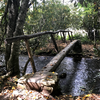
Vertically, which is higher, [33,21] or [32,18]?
[32,18]

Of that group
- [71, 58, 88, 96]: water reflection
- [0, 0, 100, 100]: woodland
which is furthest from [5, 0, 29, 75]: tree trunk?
[71, 58, 88, 96]: water reflection

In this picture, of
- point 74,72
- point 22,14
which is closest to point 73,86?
point 74,72

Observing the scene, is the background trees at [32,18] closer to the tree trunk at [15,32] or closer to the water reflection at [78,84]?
the tree trunk at [15,32]

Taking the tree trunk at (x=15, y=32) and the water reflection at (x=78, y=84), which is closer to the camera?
the water reflection at (x=78, y=84)

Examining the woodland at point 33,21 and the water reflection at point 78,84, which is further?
the woodland at point 33,21

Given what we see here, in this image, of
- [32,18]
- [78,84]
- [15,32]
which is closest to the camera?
[15,32]

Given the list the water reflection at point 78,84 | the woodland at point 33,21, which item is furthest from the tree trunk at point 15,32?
the water reflection at point 78,84

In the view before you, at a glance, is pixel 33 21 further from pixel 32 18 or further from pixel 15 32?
pixel 15 32

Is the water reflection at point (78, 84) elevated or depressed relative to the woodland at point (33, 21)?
depressed

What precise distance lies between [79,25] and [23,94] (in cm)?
1208

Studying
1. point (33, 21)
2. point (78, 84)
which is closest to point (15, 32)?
point (78, 84)

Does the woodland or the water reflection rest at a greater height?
the woodland

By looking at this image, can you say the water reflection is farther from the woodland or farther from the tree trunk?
the tree trunk

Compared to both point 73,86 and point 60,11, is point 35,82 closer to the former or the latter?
point 73,86
